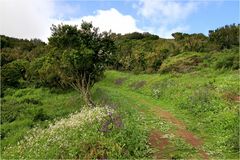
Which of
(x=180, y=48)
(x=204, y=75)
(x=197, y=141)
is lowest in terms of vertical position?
(x=197, y=141)

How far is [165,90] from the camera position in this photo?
104 feet

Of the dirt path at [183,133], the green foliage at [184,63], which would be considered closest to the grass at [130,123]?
the dirt path at [183,133]

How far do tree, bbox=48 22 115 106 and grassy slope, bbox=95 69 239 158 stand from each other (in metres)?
2.27

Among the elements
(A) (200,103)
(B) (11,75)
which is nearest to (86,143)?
(A) (200,103)

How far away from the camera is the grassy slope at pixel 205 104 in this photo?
53.0 feet

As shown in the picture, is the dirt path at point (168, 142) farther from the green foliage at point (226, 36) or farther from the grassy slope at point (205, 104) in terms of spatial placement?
the green foliage at point (226, 36)

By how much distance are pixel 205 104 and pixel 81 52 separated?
772cm

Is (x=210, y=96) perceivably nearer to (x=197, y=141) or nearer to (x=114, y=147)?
(x=197, y=141)

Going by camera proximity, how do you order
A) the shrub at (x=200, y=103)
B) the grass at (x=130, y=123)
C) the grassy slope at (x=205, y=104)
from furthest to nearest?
the shrub at (x=200, y=103) < the grassy slope at (x=205, y=104) < the grass at (x=130, y=123)

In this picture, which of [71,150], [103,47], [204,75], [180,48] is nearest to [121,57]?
[180,48]

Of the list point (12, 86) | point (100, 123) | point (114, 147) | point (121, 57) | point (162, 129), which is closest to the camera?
point (114, 147)

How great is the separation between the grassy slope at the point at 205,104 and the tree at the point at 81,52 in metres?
2.27

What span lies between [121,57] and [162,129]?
40.6m

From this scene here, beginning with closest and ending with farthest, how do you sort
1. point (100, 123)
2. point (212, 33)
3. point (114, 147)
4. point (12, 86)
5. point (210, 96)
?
1. point (114, 147)
2. point (100, 123)
3. point (210, 96)
4. point (12, 86)
5. point (212, 33)
